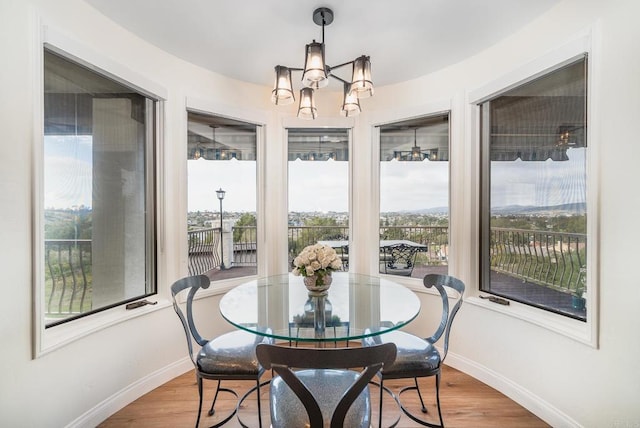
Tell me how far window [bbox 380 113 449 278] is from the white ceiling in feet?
2.14

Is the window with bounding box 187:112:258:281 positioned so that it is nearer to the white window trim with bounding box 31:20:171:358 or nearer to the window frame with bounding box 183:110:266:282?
the window frame with bounding box 183:110:266:282

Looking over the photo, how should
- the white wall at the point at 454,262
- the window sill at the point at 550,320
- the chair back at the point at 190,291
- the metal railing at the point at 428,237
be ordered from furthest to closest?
the metal railing at the point at 428,237, the chair back at the point at 190,291, the window sill at the point at 550,320, the white wall at the point at 454,262

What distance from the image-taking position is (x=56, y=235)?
1.82m

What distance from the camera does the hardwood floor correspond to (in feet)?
6.36

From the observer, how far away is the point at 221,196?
2.98 metres

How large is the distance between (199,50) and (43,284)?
1992mm

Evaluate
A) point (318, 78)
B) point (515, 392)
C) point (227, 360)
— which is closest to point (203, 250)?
point (227, 360)

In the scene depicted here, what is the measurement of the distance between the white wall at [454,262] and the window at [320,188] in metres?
1.14

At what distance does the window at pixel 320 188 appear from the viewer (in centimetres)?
331

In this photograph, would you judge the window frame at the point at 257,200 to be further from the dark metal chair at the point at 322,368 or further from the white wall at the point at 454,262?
the dark metal chair at the point at 322,368

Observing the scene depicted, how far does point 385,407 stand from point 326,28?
9.03 ft

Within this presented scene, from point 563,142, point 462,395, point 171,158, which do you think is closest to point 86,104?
point 171,158

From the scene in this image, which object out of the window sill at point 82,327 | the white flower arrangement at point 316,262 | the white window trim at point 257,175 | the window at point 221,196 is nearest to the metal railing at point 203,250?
the window at point 221,196
